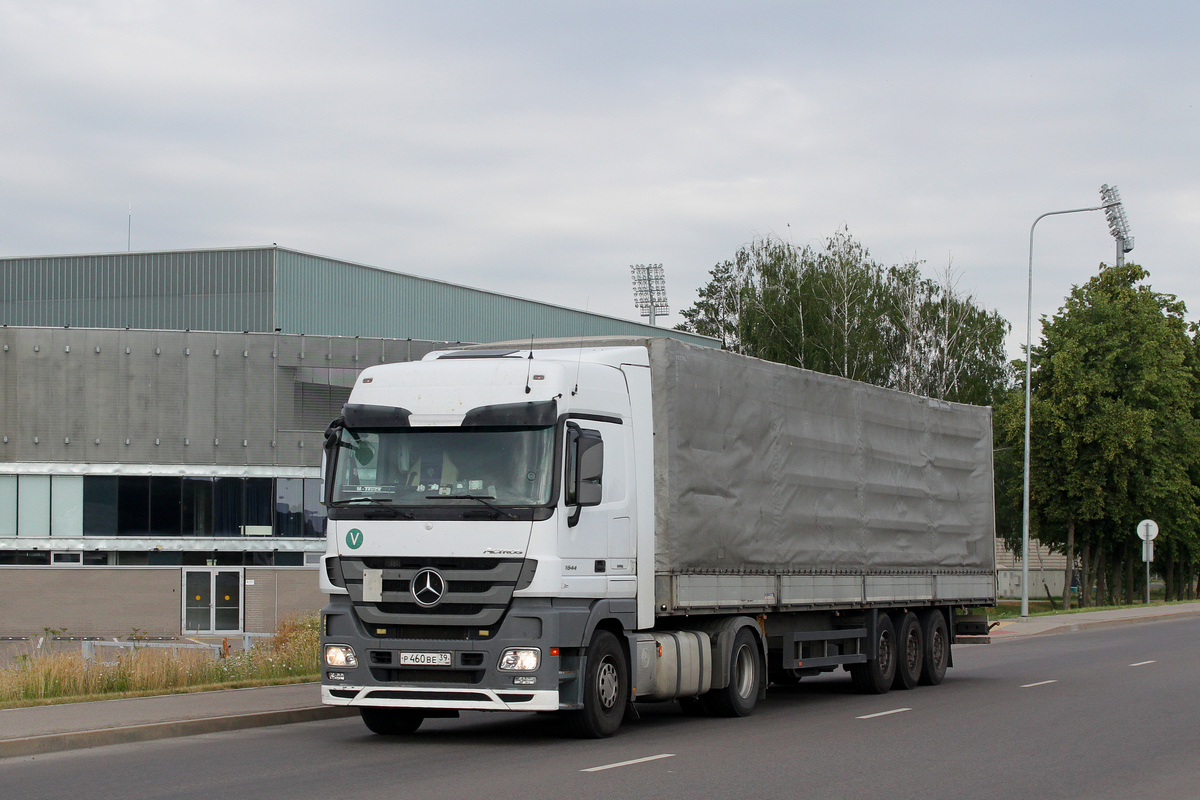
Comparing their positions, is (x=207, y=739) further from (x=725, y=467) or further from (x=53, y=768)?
(x=725, y=467)

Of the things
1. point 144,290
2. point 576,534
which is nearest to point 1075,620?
point 576,534

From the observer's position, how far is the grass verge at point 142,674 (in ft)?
49.2

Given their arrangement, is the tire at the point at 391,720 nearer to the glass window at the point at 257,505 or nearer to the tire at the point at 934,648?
the tire at the point at 934,648

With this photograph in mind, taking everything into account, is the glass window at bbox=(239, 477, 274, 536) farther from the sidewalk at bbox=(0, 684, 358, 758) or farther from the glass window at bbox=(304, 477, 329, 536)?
the sidewalk at bbox=(0, 684, 358, 758)

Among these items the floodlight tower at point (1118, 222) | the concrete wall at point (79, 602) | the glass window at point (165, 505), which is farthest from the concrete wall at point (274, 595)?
the floodlight tower at point (1118, 222)

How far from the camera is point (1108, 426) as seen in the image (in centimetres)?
5353

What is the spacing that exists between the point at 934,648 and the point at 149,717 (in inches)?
426

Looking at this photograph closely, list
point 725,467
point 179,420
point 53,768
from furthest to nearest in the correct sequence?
point 179,420 → point 725,467 → point 53,768

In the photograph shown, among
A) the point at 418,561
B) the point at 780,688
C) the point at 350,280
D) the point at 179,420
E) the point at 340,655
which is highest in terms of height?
the point at 350,280

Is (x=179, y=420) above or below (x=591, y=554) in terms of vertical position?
above

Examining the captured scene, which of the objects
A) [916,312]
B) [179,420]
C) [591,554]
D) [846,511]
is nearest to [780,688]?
[846,511]

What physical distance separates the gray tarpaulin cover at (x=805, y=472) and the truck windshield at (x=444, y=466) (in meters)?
1.87

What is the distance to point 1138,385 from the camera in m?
54.0

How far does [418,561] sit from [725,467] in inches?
154
